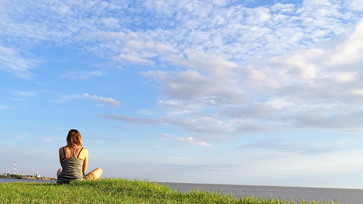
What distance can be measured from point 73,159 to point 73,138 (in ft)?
3.04

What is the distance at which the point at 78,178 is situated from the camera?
1334 cm

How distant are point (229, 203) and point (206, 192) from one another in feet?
5.56

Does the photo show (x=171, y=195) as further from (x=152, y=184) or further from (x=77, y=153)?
(x=77, y=153)

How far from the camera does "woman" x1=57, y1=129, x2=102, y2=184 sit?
12956 mm

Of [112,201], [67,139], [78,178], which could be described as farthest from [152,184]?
[112,201]

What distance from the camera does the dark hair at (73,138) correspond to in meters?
12.9

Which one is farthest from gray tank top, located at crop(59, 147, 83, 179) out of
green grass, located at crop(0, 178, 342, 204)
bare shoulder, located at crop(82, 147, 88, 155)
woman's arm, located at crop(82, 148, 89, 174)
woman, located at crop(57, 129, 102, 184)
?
green grass, located at crop(0, 178, 342, 204)

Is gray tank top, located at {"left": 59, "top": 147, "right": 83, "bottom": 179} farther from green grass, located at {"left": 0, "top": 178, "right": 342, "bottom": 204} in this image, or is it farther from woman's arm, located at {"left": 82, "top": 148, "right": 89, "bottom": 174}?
green grass, located at {"left": 0, "top": 178, "right": 342, "bottom": 204}

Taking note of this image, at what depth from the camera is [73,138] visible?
12.9 m

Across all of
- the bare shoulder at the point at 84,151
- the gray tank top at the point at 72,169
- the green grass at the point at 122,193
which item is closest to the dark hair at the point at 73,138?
the bare shoulder at the point at 84,151

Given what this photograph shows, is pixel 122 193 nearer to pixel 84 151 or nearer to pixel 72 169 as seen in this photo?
pixel 84 151

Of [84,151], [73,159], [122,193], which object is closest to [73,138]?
[84,151]

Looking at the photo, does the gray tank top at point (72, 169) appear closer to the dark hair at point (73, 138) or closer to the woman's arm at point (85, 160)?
the woman's arm at point (85, 160)

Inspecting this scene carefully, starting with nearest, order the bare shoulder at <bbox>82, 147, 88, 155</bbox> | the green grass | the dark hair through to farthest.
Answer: the green grass
the dark hair
the bare shoulder at <bbox>82, 147, 88, 155</bbox>
